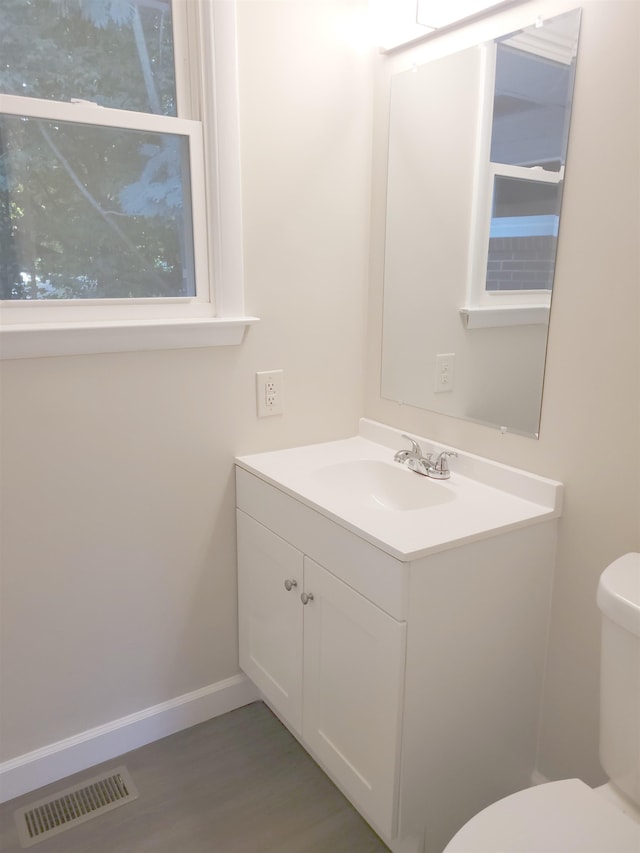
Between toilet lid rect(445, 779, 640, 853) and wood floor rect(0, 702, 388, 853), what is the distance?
577 millimetres

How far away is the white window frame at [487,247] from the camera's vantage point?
1.49 meters

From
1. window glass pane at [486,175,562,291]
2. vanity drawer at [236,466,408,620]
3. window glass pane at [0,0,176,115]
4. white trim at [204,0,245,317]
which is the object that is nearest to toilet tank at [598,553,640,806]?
vanity drawer at [236,466,408,620]

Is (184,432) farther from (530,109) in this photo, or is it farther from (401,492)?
(530,109)

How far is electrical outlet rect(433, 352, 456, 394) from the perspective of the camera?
177 cm

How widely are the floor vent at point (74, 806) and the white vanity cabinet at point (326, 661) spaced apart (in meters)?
0.45

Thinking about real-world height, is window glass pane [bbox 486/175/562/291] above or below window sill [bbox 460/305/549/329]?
above

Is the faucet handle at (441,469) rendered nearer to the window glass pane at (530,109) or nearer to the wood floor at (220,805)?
the window glass pane at (530,109)

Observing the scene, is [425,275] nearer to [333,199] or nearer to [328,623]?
[333,199]

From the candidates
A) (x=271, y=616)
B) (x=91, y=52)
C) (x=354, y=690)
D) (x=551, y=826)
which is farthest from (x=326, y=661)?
(x=91, y=52)

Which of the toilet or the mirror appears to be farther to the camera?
the mirror

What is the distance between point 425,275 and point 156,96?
33.2 inches

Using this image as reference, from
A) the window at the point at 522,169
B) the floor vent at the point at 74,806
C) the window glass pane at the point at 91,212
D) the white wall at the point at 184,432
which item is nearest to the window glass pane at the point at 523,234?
the window at the point at 522,169

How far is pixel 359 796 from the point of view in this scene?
1506mm

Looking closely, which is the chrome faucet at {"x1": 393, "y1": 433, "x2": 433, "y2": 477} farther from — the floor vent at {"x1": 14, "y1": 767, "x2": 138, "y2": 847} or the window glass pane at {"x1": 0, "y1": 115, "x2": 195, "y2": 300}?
the floor vent at {"x1": 14, "y1": 767, "x2": 138, "y2": 847}
